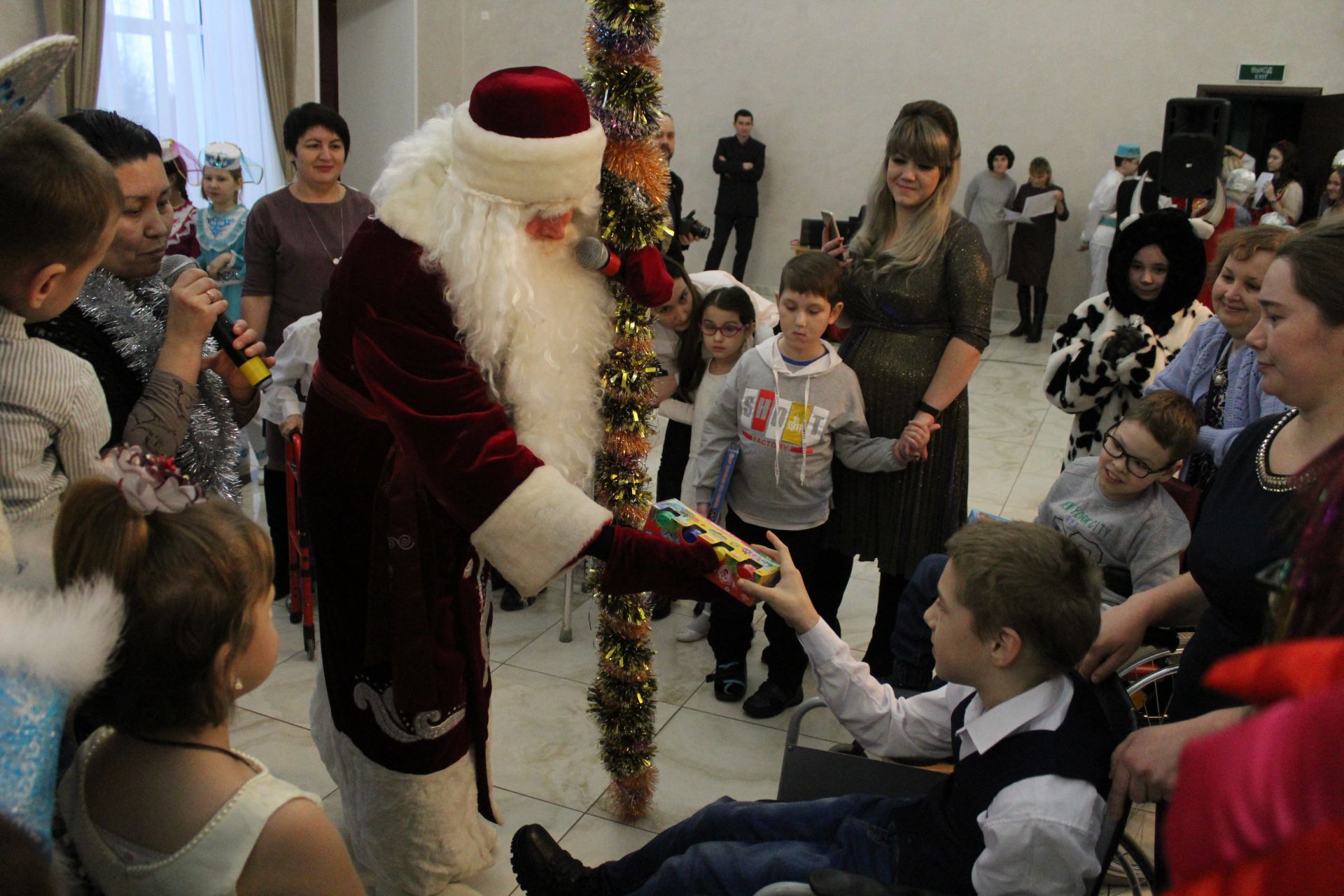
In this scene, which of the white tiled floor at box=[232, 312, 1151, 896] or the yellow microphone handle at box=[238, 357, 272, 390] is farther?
the white tiled floor at box=[232, 312, 1151, 896]

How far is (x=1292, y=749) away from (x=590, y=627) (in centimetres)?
341

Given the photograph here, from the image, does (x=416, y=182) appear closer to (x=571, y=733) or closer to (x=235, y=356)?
(x=235, y=356)

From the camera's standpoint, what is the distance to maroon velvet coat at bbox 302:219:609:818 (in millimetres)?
1807

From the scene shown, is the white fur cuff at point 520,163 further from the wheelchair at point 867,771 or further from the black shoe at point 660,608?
the black shoe at point 660,608

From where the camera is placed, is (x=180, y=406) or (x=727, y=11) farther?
(x=727, y=11)

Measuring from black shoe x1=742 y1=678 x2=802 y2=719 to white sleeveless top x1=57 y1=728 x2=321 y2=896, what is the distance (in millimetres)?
2179

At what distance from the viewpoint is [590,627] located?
3.80 meters

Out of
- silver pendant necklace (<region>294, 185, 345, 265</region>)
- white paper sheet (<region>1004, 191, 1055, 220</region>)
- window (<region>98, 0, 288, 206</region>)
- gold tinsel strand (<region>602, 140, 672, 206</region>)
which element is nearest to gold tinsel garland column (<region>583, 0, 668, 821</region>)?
gold tinsel strand (<region>602, 140, 672, 206</region>)

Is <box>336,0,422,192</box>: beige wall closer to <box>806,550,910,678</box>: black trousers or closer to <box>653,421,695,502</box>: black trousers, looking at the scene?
<box>653,421,695,502</box>: black trousers

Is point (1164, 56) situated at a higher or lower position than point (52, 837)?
higher

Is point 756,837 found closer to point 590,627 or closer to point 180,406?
point 180,406

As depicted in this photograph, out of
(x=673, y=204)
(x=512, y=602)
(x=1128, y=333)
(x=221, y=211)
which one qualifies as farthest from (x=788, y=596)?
(x=673, y=204)

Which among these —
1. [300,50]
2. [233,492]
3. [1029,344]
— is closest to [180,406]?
[233,492]

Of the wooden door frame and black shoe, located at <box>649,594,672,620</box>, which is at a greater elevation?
the wooden door frame
